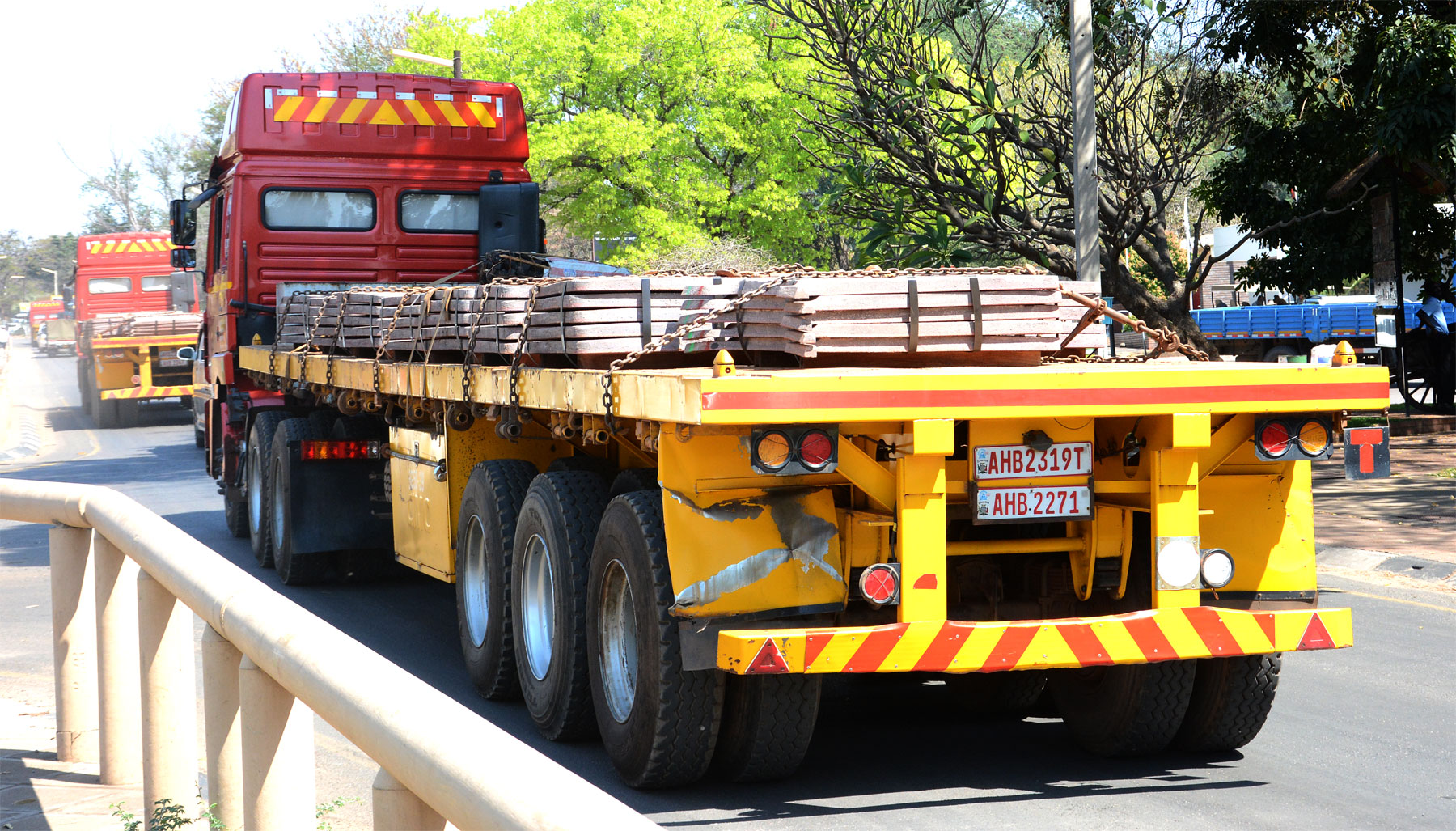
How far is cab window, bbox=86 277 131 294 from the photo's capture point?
3622 centimetres

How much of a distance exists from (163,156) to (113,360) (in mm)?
77577

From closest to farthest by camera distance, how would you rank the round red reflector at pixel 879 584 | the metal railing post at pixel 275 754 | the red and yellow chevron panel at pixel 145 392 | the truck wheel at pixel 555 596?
the metal railing post at pixel 275 754, the round red reflector at pixel 879 584, the truck wheel at pixel 555 596, the red and yellow chevron panel at pixel 145 392

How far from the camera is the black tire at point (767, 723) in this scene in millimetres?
5293

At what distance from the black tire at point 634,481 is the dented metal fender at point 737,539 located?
19.0 inches

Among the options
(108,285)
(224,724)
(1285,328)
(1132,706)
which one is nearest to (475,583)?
(1132,706)

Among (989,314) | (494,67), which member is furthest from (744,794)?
(494,67)

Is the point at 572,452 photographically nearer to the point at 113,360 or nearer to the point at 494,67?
the point at 113,360

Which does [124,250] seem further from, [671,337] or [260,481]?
[671,337]

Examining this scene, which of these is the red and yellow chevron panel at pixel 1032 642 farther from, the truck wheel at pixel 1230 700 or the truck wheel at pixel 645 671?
the truck wheel at pixel 1230 700

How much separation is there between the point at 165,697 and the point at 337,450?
6.04m

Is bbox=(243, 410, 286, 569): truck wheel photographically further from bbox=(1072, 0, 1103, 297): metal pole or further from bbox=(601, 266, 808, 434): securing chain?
bbox=(1072, 0, 1103, 297): metal pole

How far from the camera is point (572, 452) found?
7273mm

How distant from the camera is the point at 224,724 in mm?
3861

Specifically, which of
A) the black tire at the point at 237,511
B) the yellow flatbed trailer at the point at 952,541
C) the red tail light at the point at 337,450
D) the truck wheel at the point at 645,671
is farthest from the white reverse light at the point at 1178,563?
the black tire at the point at 237,511
